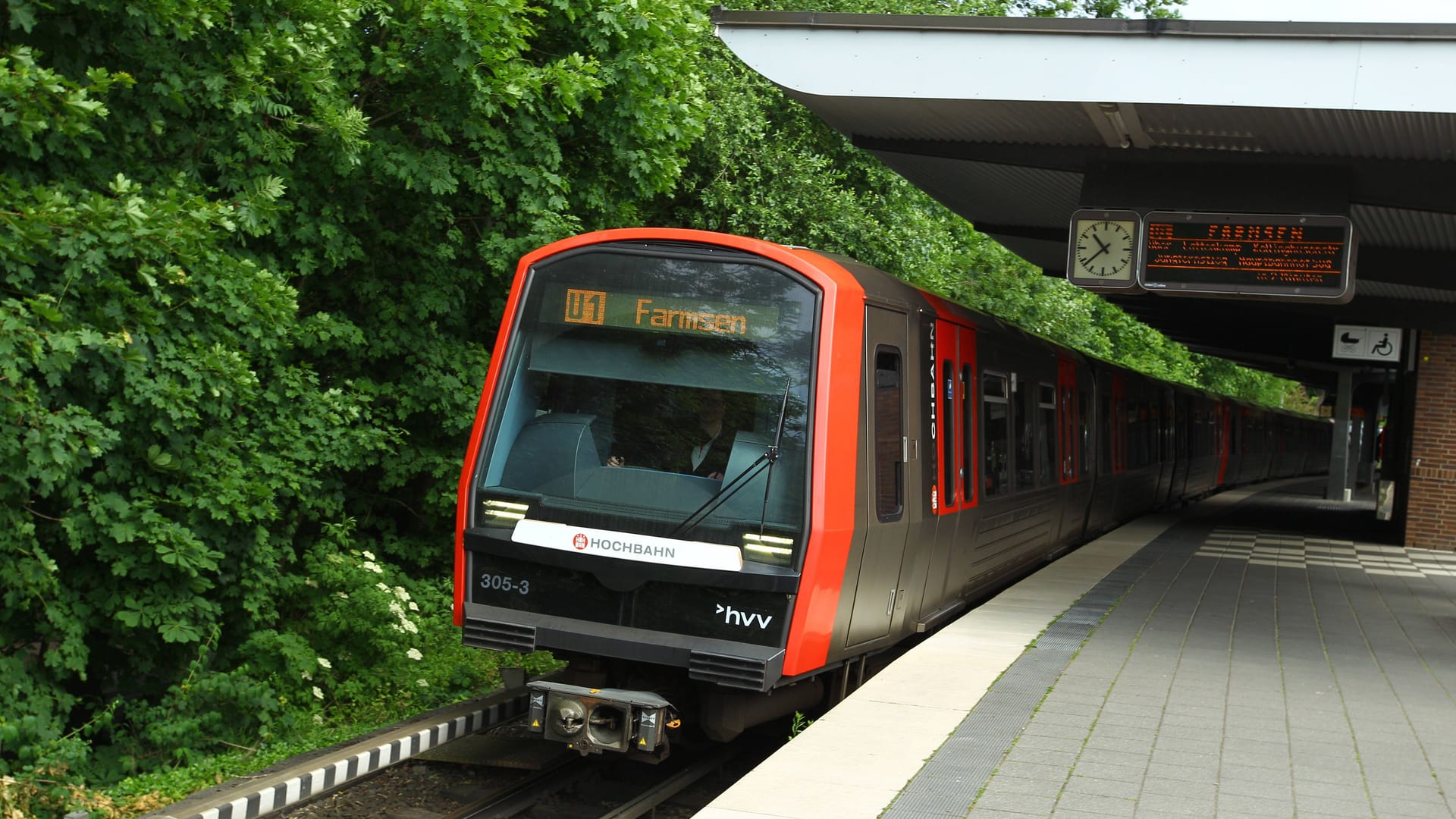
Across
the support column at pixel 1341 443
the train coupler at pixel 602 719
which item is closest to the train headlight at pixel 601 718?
the train coupler at pixel 602 719

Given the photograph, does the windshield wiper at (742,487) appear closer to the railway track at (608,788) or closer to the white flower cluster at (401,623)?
the railway track at (608,788)

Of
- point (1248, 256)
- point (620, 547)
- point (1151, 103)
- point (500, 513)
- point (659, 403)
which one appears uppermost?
point (1151, 103)

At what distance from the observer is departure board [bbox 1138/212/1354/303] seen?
1119 cm

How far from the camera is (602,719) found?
6.67 m

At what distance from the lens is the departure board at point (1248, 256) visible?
11.2 meters

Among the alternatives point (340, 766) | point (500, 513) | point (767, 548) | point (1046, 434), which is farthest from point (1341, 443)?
point (340, 766)

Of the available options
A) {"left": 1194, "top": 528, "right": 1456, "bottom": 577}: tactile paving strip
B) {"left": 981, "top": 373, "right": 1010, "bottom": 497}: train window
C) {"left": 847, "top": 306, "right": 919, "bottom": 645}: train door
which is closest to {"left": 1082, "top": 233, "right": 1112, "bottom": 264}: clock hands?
{"left": 981, "top": 373, "right": 1010, "bottom": 497}: train window

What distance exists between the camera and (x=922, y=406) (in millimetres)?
8750

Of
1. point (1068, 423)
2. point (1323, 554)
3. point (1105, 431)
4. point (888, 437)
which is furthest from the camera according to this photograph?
point (1323, 554)

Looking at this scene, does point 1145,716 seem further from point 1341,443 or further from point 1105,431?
point 1341,443

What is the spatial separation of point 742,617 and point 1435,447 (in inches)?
644

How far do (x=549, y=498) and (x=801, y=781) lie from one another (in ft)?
7.37

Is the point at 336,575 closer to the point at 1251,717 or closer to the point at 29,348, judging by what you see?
the point at 29,348

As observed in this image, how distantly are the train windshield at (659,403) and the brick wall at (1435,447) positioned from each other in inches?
624
